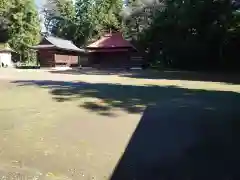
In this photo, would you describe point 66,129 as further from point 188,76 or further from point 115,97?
point 188,76

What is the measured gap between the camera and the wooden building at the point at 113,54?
47125mm

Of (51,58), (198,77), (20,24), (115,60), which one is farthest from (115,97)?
(20,24)

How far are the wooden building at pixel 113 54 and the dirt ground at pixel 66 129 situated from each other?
3412 centimetres

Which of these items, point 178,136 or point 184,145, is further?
point 178,136

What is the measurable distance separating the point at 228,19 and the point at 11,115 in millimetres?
26065

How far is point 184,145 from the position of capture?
6688 mm

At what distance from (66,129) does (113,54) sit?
41479 millimetres

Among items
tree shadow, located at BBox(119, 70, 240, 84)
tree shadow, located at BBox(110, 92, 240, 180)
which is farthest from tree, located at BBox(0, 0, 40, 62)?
tree shadow, located at BBox(110, 92, 240, 180)

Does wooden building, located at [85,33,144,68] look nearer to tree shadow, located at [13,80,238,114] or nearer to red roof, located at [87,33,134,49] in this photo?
red roof, located at [87,33,134,49]

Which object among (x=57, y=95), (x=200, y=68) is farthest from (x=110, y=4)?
(x=57, y=95)

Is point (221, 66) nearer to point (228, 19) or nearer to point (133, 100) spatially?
point (228, 19)

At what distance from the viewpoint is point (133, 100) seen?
11656 mm

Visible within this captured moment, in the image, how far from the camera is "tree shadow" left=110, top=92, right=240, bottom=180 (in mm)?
5359

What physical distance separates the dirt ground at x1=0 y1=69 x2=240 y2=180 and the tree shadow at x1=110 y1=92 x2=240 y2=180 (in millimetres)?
297
